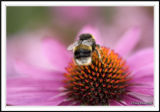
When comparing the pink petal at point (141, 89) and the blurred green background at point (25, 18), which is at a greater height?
the blurred green background at point (25, 18)

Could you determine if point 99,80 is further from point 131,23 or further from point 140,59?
point 131,23

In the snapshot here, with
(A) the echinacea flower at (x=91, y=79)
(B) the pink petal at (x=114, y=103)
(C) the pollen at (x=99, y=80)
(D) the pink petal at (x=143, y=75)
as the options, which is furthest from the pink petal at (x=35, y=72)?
(D) the pink petal at (x=143, y=75)

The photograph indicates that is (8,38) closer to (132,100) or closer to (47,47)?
(47,47)

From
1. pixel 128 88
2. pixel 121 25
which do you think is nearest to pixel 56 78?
pixel 128 88

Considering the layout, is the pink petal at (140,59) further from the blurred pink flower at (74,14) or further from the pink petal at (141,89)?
the blurred pink flower at (74,14)

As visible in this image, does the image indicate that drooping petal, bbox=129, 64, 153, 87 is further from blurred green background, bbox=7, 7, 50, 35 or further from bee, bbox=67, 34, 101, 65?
blurred green background, bbox=7, 7, 50, 35

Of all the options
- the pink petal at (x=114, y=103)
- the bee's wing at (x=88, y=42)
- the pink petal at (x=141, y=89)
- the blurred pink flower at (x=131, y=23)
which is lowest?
the pink petal at (x=114, y=103)

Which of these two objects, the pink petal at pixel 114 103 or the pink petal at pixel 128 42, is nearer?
the pink petal at pixel 114 103
